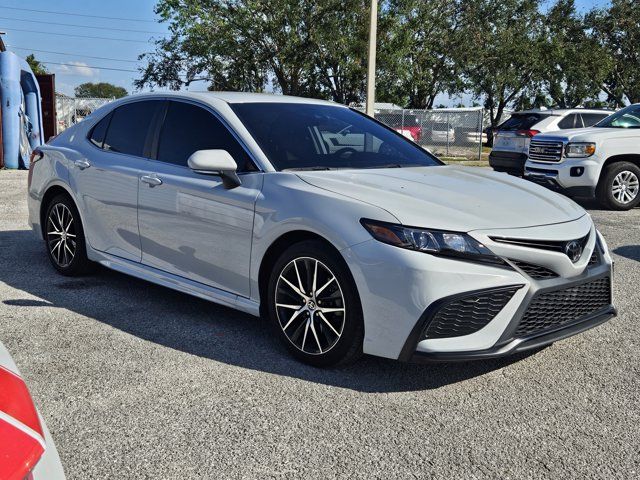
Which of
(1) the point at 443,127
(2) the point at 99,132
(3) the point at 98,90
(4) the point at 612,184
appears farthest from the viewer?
(3) the point at 98,90

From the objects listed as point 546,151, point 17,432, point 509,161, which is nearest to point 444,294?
point 17,432

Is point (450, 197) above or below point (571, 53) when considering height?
below

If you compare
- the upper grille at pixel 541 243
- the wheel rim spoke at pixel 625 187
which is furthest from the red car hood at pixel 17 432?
the wheel rim spoke at pixel 625 187

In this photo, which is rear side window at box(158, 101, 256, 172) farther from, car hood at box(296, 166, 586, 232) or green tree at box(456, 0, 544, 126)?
green tree at box(456, 0, 544, 126)

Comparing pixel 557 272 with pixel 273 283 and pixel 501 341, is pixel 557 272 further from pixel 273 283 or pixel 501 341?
pixel 273 283

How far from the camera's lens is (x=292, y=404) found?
10.7 feet

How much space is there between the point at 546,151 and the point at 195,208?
313 inches

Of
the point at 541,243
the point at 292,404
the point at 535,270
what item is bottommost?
the point at 292,404

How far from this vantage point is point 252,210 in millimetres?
3922

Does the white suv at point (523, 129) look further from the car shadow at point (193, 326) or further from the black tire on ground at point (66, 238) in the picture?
the black tire on ground at point (66, 238)

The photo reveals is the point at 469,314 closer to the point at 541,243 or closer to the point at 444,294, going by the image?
the point at 444,294

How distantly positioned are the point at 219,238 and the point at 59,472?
2.61 meters

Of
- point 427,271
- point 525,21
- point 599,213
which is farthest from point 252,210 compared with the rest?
point 525,21

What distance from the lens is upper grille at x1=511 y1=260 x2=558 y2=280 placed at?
3.29m
